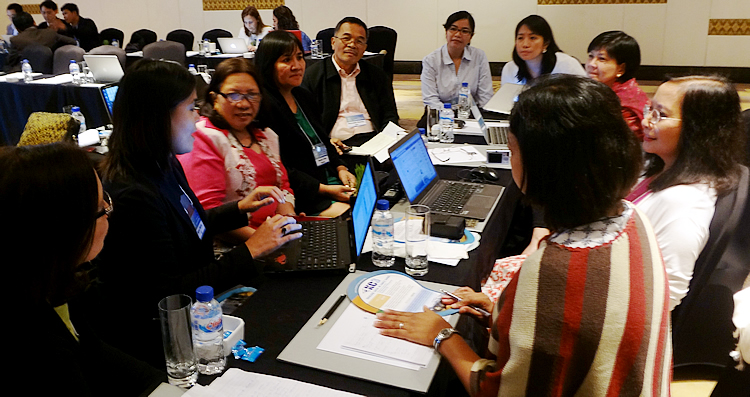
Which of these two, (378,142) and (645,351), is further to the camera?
(378,142)

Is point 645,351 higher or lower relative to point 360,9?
lower

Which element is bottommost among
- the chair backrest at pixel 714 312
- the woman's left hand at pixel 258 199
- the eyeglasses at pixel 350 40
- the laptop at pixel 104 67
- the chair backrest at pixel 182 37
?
the chair backrest at pixel 714 312

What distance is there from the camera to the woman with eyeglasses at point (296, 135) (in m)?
2.73

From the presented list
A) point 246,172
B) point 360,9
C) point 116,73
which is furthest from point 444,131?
point 360,9

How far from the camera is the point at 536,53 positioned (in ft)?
13.0

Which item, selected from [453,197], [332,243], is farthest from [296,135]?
[332,243]

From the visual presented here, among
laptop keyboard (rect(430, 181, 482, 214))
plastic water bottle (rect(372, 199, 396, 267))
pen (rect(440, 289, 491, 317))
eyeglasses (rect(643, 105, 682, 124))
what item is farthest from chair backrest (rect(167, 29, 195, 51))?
pen (rect(440, 289, 491, 317))

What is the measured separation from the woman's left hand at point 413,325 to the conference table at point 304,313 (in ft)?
0.27

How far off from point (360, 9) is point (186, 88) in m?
8.70

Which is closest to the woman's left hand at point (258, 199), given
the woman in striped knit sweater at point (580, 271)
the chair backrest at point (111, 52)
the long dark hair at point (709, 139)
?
the woman in striped knit sweater at point (580, 271)

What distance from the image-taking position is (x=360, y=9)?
9789 mm

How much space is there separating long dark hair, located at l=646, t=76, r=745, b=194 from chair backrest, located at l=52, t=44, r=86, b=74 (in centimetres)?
644

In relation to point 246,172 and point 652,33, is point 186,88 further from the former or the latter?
point 652,33

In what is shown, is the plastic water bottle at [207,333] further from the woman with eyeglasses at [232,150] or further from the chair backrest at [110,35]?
the chair backrest at [110,35]
